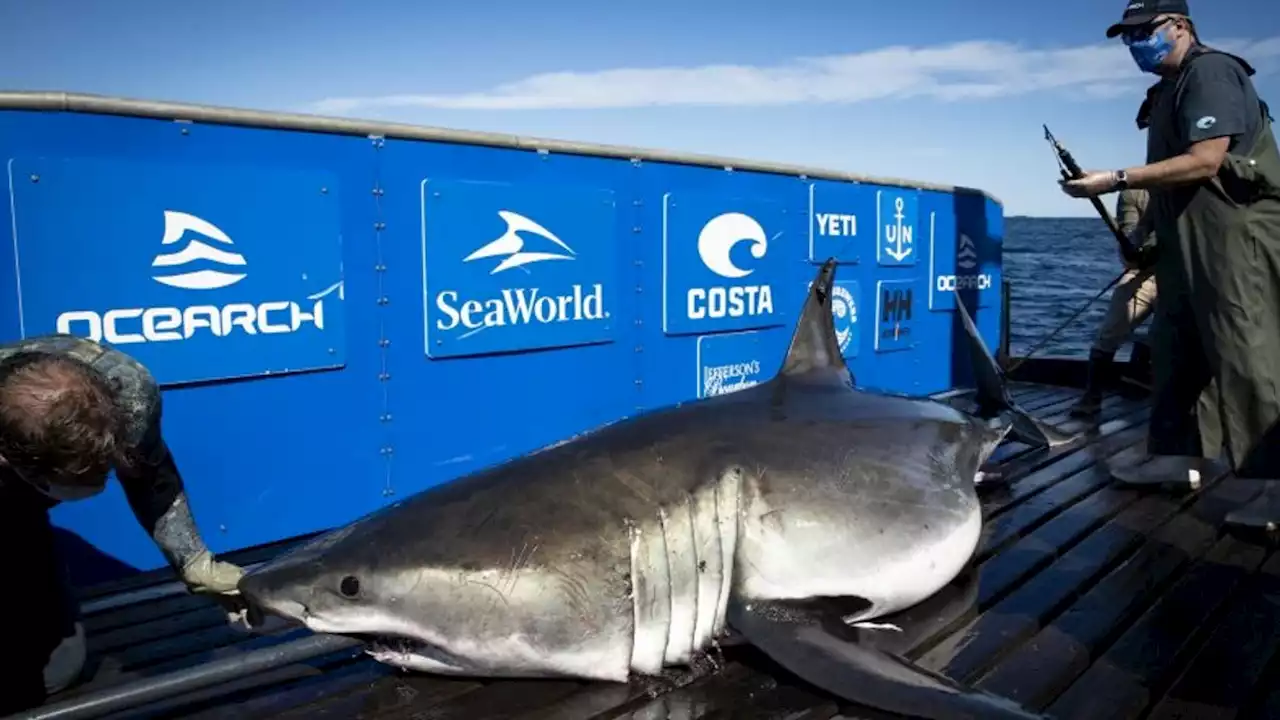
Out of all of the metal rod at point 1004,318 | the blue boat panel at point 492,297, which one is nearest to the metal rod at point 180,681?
the blue boat panel at point 492,297

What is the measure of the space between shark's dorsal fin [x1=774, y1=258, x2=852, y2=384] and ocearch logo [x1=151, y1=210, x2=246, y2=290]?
238cm

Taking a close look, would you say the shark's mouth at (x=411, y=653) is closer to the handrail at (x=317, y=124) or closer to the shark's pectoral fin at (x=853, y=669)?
the shark's pectoral fin at (x=853, y=669)

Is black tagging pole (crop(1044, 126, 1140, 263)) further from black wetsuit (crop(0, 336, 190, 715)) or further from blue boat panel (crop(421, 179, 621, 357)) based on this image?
black wetsuit (crop(0, 336, 190, 715))

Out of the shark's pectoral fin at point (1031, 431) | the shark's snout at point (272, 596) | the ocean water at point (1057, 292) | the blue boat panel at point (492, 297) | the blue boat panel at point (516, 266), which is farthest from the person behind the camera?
the ocean water at point (1057, 292)

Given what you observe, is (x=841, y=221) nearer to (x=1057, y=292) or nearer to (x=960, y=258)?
(x=960, y=258)

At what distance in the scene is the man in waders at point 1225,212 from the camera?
3.75 metres

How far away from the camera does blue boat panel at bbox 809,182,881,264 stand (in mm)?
6852

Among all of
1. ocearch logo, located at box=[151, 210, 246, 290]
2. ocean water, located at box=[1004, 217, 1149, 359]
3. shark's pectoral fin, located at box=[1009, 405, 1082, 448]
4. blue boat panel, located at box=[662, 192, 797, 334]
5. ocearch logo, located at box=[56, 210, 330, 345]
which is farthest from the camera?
ocean water, located at box=[1004, 217, 1149, 359]

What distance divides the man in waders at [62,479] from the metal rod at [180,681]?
25 centimetres

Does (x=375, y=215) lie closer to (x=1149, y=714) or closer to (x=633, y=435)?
(x=633, y=435)

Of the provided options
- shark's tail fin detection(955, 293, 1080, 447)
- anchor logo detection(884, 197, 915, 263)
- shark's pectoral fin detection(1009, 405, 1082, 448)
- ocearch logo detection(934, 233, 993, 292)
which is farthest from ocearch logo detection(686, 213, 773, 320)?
ocearch logo detection(934, 233, 993, 292)

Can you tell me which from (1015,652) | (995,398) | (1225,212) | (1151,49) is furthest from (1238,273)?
(1015,652)

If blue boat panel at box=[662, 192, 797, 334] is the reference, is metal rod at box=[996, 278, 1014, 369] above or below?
below

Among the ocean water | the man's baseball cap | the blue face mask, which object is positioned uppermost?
the man's baseball cap
